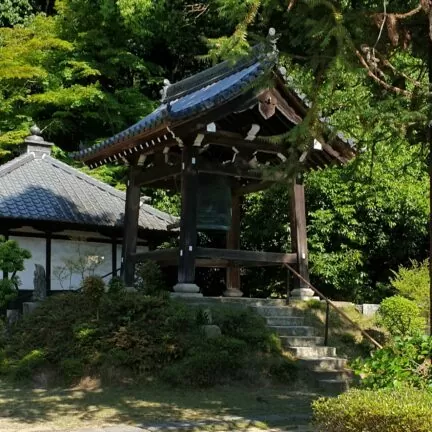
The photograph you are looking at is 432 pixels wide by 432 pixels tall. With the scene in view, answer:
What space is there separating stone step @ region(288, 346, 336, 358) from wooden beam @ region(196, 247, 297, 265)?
238 cm

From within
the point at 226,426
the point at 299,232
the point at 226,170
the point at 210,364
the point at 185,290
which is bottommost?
the point at 226,426

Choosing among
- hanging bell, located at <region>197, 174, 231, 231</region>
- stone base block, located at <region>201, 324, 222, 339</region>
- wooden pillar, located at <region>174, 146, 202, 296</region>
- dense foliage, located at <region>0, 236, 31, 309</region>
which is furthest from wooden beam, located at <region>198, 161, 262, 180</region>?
dense foliage, located at <region>0, 236, 31, 309</region>

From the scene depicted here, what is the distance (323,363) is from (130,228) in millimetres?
5495

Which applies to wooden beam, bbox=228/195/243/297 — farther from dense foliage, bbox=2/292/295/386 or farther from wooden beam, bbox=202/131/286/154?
dense foliage, bbox=2/292/295/386

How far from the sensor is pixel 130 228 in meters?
14.5

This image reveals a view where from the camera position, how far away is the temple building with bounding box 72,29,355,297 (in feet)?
40.4

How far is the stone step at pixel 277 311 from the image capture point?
12398mm

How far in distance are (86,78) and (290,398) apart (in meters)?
18.9

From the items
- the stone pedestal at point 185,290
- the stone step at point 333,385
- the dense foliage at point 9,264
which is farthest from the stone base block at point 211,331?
the dense foliage at point 9,264

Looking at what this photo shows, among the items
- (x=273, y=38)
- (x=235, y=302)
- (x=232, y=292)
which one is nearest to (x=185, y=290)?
(x=235, y=302)

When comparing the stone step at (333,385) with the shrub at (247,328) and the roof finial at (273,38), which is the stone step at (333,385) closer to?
the shrub at (247,328)

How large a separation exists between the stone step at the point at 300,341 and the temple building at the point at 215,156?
1.64 metres

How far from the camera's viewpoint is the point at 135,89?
24.7 meters

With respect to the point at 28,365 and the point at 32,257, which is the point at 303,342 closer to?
the point at 28,365
